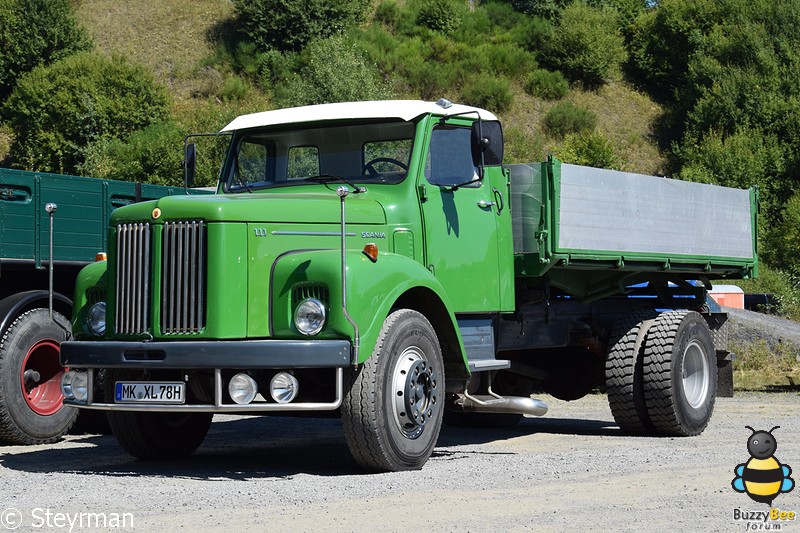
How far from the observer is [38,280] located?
11.9 metres

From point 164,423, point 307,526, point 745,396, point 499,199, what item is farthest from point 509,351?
point 745,396

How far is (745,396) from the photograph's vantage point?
682 inches

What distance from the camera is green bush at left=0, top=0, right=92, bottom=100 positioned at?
57250 mm

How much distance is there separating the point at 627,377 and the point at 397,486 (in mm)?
4348

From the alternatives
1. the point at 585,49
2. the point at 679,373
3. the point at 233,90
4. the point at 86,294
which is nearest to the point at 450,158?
the point at 86,294

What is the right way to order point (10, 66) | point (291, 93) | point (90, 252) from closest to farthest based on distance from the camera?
point (90, 252)
point (291, 93)
point (10, 66)

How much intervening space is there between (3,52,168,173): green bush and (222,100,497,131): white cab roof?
132 feet

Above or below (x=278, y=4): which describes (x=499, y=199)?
below

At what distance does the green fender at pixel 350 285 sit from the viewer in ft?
27.6

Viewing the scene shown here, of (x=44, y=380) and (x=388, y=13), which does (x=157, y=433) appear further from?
(x=388, y=13)

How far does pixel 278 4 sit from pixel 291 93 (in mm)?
18079

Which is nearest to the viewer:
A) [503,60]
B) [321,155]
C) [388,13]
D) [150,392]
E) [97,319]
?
[150,392]

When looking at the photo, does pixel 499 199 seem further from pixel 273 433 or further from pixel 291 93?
pixel 291 93

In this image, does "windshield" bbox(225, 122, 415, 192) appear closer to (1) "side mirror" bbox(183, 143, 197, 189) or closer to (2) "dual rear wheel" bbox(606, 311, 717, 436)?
(1) "side mirror" bbox(183, 143, 197, 189)
